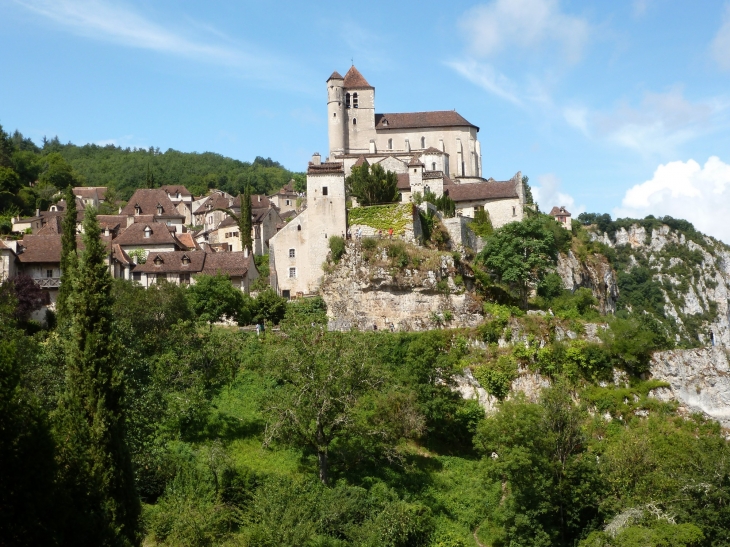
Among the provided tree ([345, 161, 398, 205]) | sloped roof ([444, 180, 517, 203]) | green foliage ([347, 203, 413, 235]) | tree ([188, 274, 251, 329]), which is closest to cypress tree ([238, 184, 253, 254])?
tree ([345, 161, 398, 205])

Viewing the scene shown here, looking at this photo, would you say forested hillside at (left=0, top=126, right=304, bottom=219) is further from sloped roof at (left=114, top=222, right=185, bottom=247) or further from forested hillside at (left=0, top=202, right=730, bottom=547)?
forested hillside at (left=0, top=202, right=730, bottom=547)

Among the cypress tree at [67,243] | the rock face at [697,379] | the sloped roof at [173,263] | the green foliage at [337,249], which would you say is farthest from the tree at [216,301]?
the rock face at [697,379]

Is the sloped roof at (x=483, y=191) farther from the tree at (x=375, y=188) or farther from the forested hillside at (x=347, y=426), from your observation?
Result: the forested hillside at (x=347, y=426)

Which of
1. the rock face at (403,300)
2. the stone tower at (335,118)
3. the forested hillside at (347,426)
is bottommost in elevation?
the forested hillside at (347,426)

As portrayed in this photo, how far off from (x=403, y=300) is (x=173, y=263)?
19082 millimetres

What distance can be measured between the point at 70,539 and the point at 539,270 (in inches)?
1578

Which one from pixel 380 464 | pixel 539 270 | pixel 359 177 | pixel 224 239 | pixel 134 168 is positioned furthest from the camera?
pixel 134 168

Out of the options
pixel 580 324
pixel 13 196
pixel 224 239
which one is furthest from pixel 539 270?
pixel 13 196

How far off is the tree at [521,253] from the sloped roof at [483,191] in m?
15.3

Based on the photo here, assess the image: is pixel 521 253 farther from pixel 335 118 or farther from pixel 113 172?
pixel 113 172

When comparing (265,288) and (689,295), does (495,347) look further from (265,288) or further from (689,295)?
(689,295)

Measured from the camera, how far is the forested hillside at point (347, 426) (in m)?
25.8

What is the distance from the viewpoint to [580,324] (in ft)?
165

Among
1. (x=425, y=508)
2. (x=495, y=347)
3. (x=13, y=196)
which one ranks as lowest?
(x=425, y=508)
